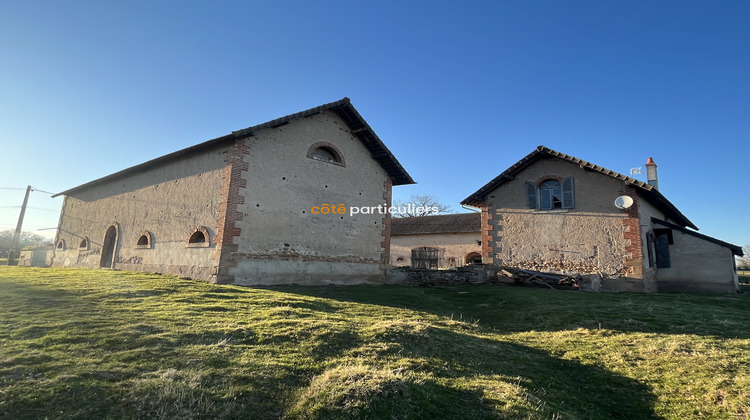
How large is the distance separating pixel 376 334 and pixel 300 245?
7619mm

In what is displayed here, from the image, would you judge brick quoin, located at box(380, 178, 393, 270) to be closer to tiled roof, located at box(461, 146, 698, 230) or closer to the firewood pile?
tiled roof, located at box(461, 146, 698, 230)

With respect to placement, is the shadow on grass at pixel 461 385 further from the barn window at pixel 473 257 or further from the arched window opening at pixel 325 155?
the barn window at pixel 473 257

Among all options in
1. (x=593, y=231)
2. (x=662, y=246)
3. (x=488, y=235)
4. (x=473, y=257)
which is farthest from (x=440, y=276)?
(x=473, y=257)

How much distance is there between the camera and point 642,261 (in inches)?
540

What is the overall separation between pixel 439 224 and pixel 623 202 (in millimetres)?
14470

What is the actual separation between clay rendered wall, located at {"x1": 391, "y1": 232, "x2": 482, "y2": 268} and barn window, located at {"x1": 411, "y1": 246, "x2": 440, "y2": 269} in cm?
28

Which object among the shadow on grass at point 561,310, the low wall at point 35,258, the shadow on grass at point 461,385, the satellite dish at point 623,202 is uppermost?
the satellite dish at point 623,202

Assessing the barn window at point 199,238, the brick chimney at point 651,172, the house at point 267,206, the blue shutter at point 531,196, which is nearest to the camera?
the house at point 267,206

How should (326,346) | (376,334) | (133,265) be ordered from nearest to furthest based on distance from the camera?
1. (326,346)
2. (376,334)
3. (133,265)

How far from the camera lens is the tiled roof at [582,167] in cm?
1412

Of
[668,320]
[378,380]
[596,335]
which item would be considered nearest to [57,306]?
[378,380]

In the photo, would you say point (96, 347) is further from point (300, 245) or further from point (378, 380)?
point (300, 245)

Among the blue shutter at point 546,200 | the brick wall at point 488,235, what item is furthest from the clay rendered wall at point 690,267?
the brick wall at point 488,235

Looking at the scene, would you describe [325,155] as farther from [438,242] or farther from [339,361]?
[438,242]
